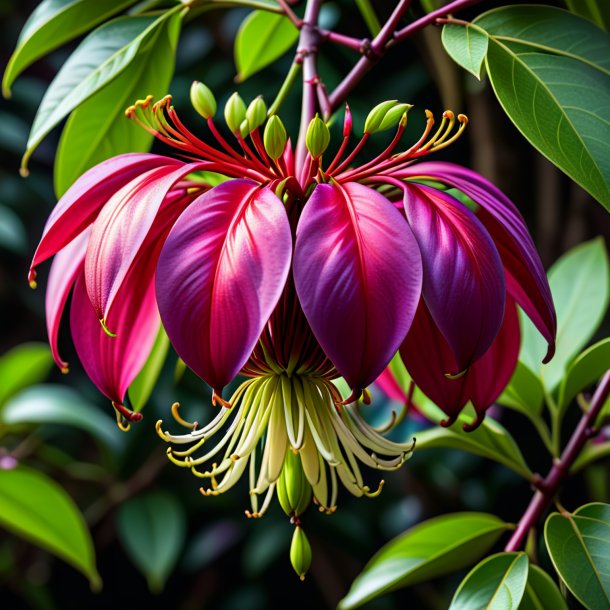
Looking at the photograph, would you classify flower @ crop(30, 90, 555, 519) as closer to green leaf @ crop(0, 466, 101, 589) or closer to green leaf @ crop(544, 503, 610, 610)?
green leaf @ crop(544, 503, 610, 610)

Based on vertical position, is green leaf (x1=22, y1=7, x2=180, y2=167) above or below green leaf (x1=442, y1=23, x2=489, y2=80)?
below

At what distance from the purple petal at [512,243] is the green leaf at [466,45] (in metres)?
0.05

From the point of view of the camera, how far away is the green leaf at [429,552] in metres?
0.58

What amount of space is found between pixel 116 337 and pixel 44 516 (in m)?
0.48

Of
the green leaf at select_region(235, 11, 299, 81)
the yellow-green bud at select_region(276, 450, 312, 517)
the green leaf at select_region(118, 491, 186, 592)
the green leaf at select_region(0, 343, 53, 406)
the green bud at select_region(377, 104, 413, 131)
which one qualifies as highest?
the green bud at select_region(377, 104, 413, 131)

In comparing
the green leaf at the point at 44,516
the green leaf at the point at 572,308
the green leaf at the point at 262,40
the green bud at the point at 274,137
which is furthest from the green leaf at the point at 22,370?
the green bud at the point at 274,137

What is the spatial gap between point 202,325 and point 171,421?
778 millimetres

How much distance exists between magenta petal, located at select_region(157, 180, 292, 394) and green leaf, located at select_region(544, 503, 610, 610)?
0.77ft

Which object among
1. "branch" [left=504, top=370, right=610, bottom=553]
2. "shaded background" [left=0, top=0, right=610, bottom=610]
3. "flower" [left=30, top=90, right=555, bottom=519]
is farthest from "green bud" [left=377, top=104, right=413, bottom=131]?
"shaded background" [left=0, top=0, right=610, bottom=610]

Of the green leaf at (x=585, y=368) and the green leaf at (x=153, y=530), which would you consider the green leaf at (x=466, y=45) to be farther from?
the green leaf at (x=153, y=530)

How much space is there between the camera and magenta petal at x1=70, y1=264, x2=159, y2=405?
0.43 meters

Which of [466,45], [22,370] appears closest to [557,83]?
[466,45]

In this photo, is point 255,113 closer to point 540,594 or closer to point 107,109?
point 107,109

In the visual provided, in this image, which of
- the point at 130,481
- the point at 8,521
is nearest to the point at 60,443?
the point at 130,481
